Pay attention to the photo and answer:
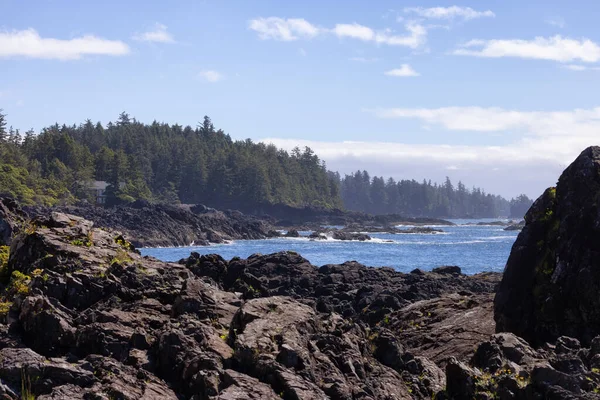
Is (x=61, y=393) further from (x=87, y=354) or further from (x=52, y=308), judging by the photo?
(x=52, y=308)

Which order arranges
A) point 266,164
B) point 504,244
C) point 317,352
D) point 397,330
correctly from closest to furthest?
point 317,352 → point 397,330 → point 504,244 → point 266,164

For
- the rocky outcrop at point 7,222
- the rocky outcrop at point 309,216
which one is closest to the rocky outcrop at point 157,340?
the rocky outcrop at point 7,222

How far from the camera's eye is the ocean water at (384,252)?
2798 inches

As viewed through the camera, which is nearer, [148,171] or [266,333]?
[266,333]

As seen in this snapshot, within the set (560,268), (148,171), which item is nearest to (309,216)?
(148,171)

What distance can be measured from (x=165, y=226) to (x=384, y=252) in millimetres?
26307

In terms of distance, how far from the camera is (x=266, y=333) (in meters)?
15.0

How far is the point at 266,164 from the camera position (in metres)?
180

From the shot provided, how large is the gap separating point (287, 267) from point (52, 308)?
27.4 m

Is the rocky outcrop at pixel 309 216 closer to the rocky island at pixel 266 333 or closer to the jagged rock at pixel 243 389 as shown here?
the rocky island at pixel 266 333

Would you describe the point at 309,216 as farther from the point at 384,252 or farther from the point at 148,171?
the point at 384,252

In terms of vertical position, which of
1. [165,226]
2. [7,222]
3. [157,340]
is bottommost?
[165,226]

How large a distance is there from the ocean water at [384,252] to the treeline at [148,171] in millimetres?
36320

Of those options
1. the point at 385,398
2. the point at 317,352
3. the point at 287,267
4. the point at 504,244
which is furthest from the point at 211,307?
the point at 504,244
